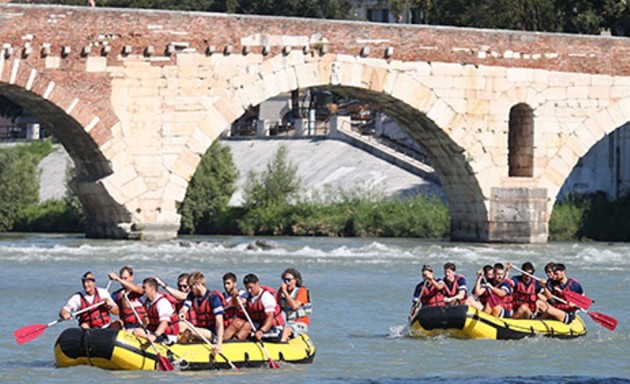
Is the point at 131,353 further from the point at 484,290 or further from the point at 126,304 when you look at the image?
the point at 484,290

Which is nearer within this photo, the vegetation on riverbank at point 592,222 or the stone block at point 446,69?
the stone block at point 446,69

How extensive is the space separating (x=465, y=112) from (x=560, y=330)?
16704 millimetres

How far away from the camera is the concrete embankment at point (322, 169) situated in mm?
50250

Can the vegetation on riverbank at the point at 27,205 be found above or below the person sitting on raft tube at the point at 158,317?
above

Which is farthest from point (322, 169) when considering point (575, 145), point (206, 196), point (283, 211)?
point (575, 145)

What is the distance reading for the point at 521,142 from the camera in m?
39.4

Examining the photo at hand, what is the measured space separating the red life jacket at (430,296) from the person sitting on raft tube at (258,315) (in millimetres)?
3249

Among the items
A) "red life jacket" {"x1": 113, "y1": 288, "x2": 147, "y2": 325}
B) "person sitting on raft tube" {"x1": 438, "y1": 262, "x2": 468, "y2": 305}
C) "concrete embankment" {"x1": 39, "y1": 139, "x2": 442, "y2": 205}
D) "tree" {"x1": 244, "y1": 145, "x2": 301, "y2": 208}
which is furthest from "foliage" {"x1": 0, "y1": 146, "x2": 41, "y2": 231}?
"red life jacket" {"x1": 113, "y1": 288, "x2": 147, "y2": 325}

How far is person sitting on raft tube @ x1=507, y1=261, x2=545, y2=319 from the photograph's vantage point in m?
22.2

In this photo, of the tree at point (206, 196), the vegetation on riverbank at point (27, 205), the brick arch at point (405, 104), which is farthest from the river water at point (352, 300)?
the vegetation on riverbank at point (27, 205)

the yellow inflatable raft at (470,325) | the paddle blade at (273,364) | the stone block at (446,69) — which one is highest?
the stone block at (446,69)

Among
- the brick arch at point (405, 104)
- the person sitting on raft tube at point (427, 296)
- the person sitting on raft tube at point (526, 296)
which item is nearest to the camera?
the person sitting on raft tube at point (427, 296)

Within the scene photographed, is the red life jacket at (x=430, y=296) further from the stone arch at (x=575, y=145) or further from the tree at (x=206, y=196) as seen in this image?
the tree at (x=206, y=196)

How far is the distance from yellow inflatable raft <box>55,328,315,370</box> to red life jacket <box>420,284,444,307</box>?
12.0ft
